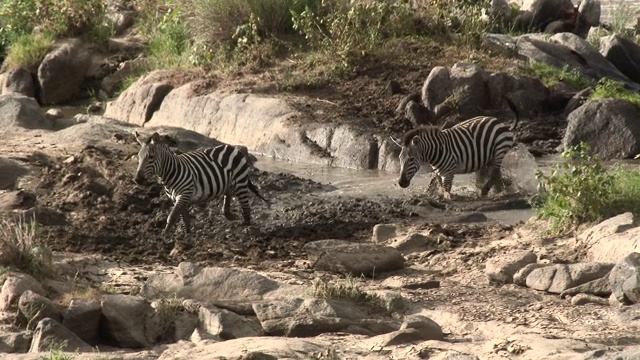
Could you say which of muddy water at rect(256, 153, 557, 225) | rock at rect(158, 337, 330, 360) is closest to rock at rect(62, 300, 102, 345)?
rock at rect(158, 337, 330, 360)

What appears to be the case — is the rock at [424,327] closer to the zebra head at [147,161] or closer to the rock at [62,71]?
the zebra head at [147,161]

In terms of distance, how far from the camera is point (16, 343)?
897 cm

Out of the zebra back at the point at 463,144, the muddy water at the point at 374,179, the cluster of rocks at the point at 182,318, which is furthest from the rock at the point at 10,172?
the cluster of rocks at the point at 182,318

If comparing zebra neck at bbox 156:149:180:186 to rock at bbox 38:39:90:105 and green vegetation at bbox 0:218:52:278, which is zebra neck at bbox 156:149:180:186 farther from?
rock at bbox 38:39:90:105

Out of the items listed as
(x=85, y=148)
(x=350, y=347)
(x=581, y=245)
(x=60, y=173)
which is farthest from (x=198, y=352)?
(x=85, y=148)

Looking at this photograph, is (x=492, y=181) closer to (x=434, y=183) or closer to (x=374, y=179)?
(x=434, y=183)

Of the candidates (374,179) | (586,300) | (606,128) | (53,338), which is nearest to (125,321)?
(53,338)

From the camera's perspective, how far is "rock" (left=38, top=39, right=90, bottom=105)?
24047 millimetres

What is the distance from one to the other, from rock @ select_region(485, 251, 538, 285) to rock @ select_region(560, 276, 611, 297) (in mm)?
698

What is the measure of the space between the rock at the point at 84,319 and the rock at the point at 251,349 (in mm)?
709

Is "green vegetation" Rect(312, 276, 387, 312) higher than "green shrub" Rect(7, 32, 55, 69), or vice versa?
"green shrub" Rect(7, 32, 55, 69)

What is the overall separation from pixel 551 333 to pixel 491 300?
1166 millimetres

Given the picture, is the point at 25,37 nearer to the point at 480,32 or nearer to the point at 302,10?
the point at 302,10

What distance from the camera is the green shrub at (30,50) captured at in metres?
24.4
